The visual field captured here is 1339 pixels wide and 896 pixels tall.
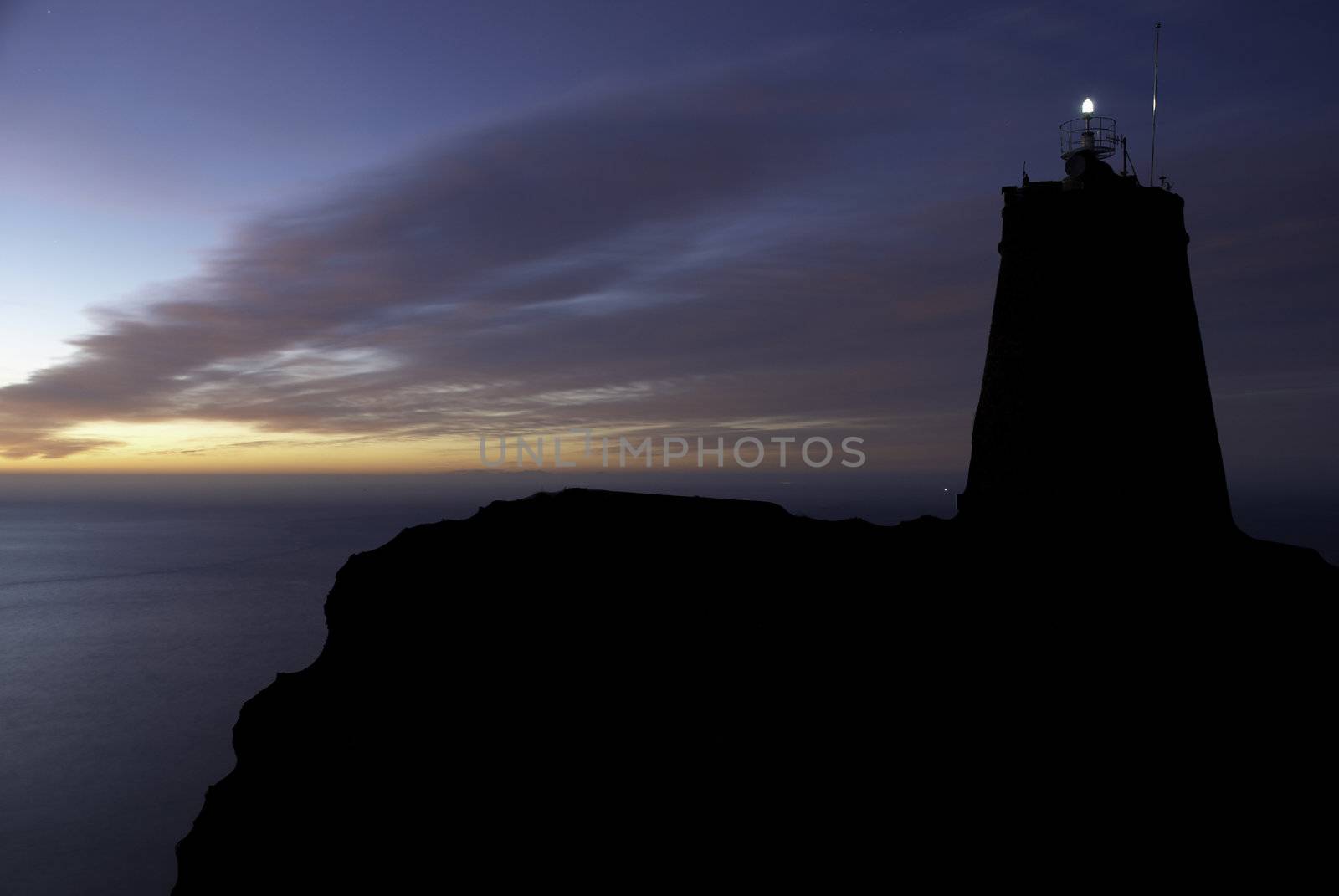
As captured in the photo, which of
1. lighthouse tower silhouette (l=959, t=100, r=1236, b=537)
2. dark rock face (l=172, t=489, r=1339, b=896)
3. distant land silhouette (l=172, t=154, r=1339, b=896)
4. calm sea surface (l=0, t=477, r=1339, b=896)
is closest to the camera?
dark rock face (l=172, t=489, r=1339, b=896)

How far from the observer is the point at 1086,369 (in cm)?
1628

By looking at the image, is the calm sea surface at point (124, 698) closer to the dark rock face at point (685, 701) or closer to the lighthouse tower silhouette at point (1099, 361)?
the dark rock face at point (685, 701)

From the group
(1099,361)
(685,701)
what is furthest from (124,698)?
(1099,361)

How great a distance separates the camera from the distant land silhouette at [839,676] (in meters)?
10.5

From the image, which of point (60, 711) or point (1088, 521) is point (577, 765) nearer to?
point (1088, 521)

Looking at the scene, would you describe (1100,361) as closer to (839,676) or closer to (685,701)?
(839,676)

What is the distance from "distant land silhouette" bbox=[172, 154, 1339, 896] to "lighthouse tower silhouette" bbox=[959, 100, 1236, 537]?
0.21ft

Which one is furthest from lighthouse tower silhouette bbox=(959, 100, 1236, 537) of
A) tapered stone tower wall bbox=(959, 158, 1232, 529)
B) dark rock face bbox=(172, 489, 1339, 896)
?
dark rock face bbox=(172, 489, 1339, 896)

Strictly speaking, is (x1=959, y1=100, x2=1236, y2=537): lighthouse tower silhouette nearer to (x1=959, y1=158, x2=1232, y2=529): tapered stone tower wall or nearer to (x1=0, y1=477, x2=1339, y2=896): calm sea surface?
(x1=959, y1=158, x2=1232, y2=529): tapered stone tower wall

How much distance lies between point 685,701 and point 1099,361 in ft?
37.2

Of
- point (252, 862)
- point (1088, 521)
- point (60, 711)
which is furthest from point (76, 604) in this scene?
point (1088, 521)

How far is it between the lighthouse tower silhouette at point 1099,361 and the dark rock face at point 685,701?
1.85 metres

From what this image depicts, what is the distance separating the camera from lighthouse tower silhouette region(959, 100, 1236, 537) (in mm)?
16234

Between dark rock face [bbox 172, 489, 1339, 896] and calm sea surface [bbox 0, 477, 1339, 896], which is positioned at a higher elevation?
dark rock face [bbox 172, 489, 1339, 896]
